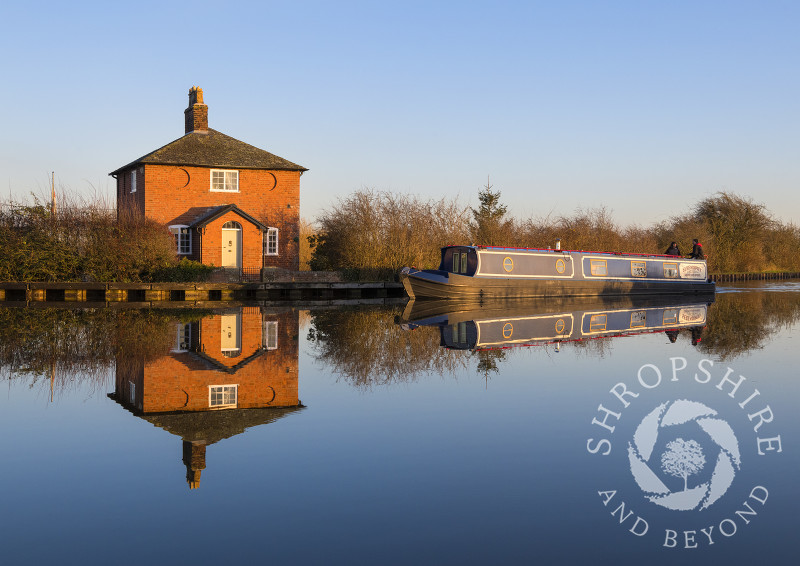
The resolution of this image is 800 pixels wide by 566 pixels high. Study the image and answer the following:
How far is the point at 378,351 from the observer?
11.8 metres

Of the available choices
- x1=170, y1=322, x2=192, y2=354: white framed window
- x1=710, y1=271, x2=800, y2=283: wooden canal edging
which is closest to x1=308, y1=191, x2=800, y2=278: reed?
x1=710, y1=271, x2=800, y2=283: wooden canal edging

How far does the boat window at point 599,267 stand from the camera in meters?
28.0

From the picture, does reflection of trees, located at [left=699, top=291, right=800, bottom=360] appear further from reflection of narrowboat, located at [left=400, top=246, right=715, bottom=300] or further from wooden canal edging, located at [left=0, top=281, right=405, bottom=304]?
wooden canal edging, located at [left=0, top=281, right=405, bottom=304]

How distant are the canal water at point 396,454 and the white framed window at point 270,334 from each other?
29 centimetres

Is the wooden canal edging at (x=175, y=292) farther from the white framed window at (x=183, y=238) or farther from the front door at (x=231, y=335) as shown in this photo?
the front door at (x=231, y=335)

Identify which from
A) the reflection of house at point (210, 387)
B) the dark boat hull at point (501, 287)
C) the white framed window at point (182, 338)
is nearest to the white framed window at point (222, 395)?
the reflection of house at point (210, 387)

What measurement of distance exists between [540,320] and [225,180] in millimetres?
17649

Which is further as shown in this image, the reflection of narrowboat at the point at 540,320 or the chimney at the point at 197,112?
the chimney at the point at 197,112

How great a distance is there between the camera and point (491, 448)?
591cm

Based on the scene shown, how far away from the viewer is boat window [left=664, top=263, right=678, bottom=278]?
30513 millimetres

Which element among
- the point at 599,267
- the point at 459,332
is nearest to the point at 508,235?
the point at 599,267

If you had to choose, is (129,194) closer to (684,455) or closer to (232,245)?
(232,245)

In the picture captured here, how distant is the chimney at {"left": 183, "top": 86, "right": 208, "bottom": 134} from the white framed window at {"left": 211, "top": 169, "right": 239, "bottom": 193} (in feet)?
9.06

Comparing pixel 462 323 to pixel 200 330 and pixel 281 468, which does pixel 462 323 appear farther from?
pixel 281 468
